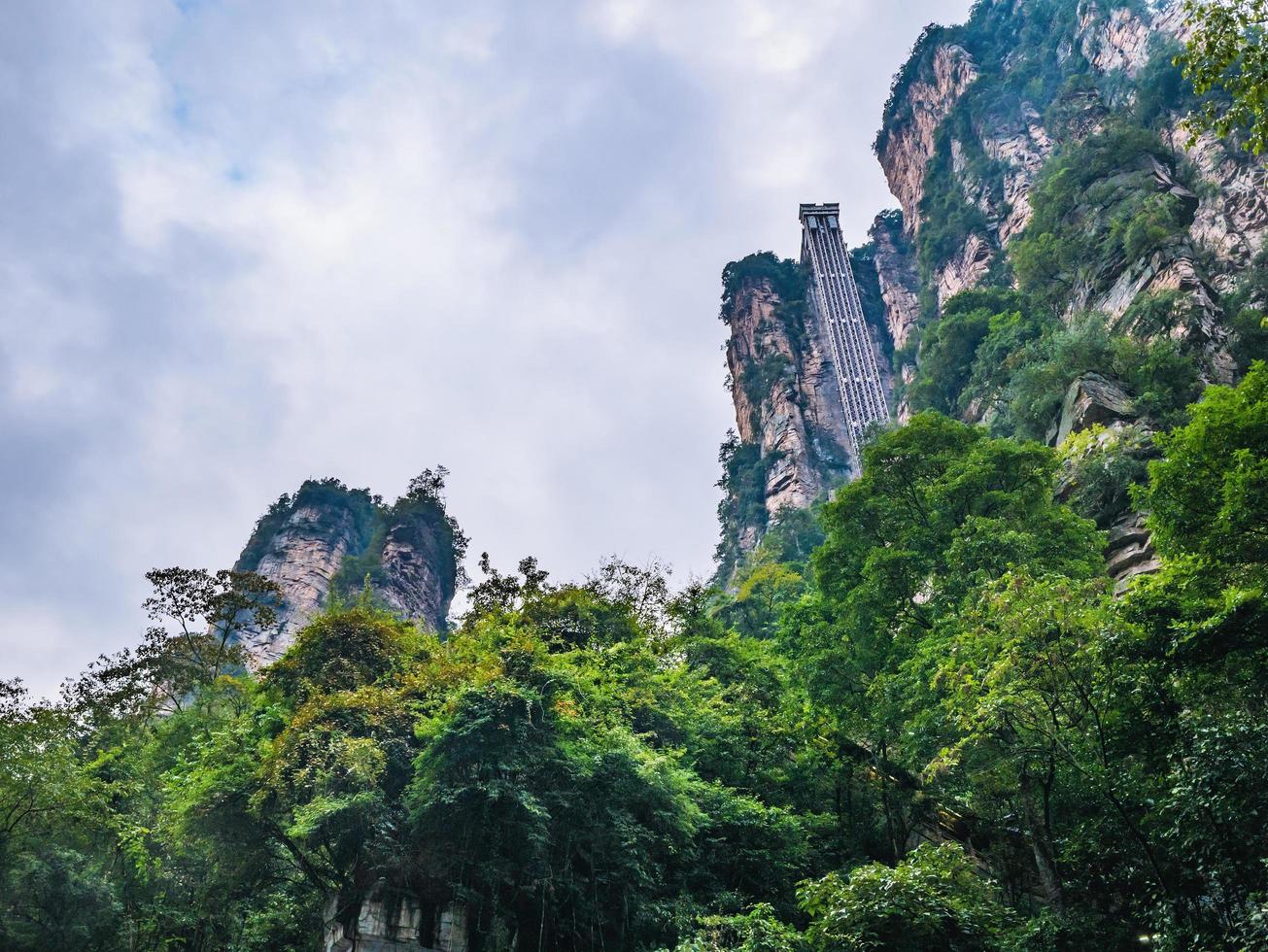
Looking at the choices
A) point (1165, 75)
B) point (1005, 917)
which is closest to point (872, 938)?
point (1005, 917)

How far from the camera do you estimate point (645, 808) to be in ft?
42.1

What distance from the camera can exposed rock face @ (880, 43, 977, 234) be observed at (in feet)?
159

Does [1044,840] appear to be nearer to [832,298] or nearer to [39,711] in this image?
[39,711]

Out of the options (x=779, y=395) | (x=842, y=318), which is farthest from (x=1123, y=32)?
(x=779, y=395)

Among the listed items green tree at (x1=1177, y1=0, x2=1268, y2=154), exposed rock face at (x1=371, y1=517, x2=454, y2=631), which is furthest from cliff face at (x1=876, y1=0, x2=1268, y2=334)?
exposed rock face at (x1=371, y1=517, x2=454, y2=631)

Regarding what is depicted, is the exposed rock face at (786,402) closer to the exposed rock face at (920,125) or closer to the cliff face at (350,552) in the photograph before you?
the exposed rock face at (920,125)

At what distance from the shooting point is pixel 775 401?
5138 cm

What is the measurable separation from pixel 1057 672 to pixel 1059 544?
5.20 meters

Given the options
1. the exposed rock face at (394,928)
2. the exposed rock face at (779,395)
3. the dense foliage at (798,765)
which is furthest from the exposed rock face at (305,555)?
the exposed rock face at (394,928)

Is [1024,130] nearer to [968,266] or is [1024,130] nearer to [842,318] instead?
[968,266]

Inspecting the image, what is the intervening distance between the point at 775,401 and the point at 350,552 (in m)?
27.8

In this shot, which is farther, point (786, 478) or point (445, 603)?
point (445, 603)

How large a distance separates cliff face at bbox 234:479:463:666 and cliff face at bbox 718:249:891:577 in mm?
17130

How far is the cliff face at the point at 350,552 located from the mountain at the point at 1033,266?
1703cm
